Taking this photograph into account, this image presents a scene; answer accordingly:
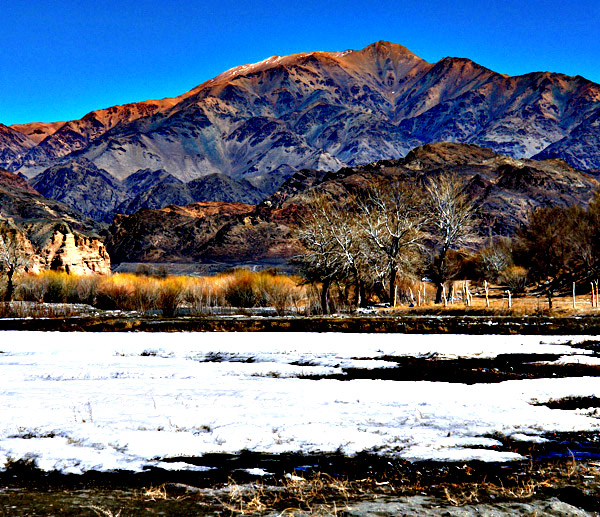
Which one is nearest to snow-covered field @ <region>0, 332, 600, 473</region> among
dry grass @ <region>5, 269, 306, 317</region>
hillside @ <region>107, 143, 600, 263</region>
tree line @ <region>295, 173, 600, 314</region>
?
tree line @ <region>295, 173, 600, 314</region>

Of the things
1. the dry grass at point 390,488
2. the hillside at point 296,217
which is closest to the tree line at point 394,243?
the dry grass at point 390,488

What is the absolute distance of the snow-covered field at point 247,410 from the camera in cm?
787

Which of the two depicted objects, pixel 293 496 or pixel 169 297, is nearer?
pixel 293 496

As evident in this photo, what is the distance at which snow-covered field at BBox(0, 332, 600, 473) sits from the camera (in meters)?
7.87

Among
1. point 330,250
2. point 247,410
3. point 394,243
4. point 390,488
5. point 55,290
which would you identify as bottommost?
point 390,488

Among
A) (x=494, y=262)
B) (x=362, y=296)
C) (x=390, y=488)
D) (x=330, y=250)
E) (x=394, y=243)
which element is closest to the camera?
(x=390, y=488)

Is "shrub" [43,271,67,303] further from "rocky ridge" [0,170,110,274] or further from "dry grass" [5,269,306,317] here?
"rocky ridge" [0,170,110,274]

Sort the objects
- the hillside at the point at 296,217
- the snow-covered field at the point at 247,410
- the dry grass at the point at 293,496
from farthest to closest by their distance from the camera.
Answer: the hillside at the point at 296,217 < the snow-covered field at the point at 247,410 < the dry grass at the point at 293,496

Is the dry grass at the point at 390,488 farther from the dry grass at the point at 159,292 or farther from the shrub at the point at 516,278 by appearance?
the shrub at the point at 516,278

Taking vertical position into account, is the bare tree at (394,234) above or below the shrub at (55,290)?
above

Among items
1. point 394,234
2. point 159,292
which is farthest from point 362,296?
point 159,292

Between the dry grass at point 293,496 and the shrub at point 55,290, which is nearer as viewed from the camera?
the dry grass at point 293,496

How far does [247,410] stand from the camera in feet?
32.6

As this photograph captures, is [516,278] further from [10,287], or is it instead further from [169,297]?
[10,287]
